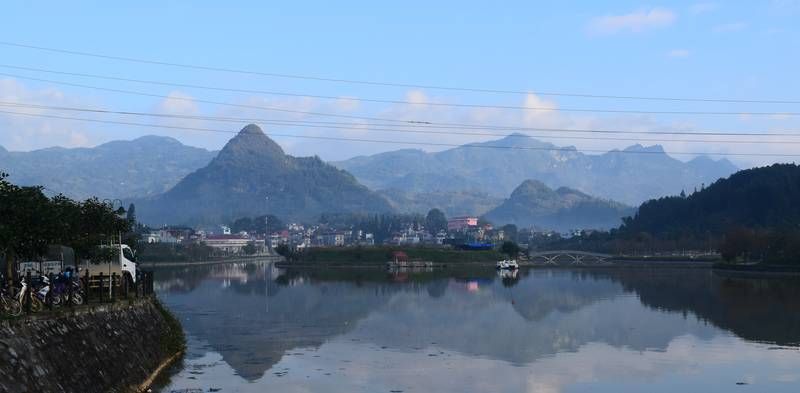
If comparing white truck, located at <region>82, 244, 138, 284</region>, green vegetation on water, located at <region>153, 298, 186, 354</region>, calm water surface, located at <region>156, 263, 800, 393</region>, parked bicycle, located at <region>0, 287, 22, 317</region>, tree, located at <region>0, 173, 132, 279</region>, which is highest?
tree, located at <region>0, 173, 132, 279</region>

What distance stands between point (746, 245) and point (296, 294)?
291ft

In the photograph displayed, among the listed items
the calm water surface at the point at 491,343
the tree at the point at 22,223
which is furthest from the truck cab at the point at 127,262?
the tree at the point at 22,223

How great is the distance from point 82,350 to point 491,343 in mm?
27103

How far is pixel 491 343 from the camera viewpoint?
1965 inches

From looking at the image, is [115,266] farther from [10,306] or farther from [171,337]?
[10,306]

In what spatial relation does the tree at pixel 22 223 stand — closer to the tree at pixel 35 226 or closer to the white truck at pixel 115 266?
the tree at pixel 35 226

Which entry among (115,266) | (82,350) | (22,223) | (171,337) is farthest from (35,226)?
(115,266)

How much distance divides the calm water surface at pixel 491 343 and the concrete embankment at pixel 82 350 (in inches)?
69.3

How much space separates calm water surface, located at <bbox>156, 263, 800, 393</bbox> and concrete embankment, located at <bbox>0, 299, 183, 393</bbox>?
1.76 meters

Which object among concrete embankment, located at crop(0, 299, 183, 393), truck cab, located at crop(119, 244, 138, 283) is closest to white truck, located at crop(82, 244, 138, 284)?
truck cab, located at crop(119, 244, 138, 283)

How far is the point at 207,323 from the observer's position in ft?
193

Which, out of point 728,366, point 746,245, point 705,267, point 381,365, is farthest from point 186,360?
point 705,267

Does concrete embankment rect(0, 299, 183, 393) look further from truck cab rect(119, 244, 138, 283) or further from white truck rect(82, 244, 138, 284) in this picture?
truck cab rect(119, 244, 138, 283)

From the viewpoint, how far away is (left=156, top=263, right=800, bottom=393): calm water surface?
3572 cm
